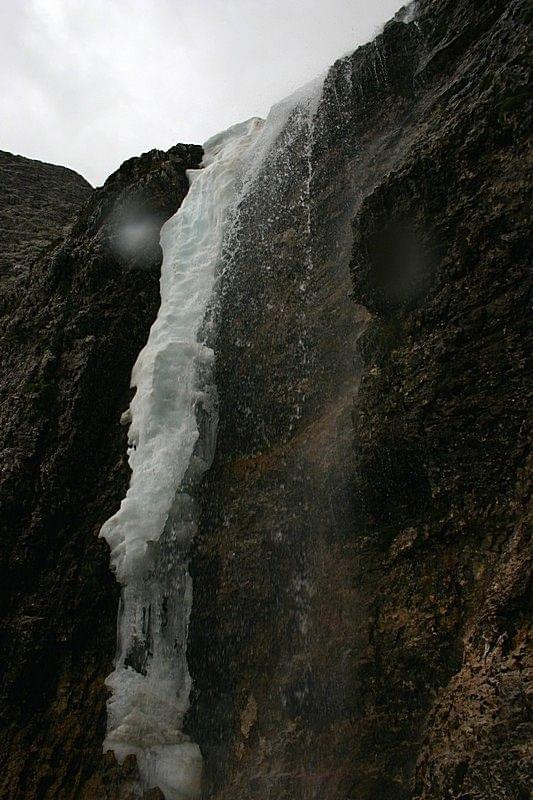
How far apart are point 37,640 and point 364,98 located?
8080mm

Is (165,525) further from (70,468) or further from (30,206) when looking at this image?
(30,206)

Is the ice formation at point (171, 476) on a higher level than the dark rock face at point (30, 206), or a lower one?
lower

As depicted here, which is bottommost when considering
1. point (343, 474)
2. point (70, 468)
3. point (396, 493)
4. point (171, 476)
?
point (396, 493)

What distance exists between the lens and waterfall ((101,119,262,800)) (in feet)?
20.4

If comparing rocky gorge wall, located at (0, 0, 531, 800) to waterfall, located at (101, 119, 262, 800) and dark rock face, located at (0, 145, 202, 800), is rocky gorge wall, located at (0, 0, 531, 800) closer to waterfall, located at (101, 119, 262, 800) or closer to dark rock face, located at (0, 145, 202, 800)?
dark rock face, located at (0, 145, 202, 800)

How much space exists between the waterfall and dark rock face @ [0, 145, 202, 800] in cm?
28

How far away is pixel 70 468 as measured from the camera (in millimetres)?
8008

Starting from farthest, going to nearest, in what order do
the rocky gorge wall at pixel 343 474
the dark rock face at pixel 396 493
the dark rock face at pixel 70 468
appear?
the dark rock face at pixel 70 468
the rocky gorge wall at pixel 343 474
the dark rock face at pixel 396 493

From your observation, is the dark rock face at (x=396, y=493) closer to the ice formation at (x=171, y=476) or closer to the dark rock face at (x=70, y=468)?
the ice formation at (x=171, y=476)

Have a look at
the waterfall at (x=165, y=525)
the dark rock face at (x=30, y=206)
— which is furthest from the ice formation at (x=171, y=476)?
the dark rock face at (x=30, y=206)

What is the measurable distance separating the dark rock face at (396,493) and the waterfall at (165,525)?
0.23m

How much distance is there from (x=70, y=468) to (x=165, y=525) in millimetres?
1752

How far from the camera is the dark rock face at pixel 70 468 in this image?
6504 millimetres

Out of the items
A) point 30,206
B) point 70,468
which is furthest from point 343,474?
point 30,206
